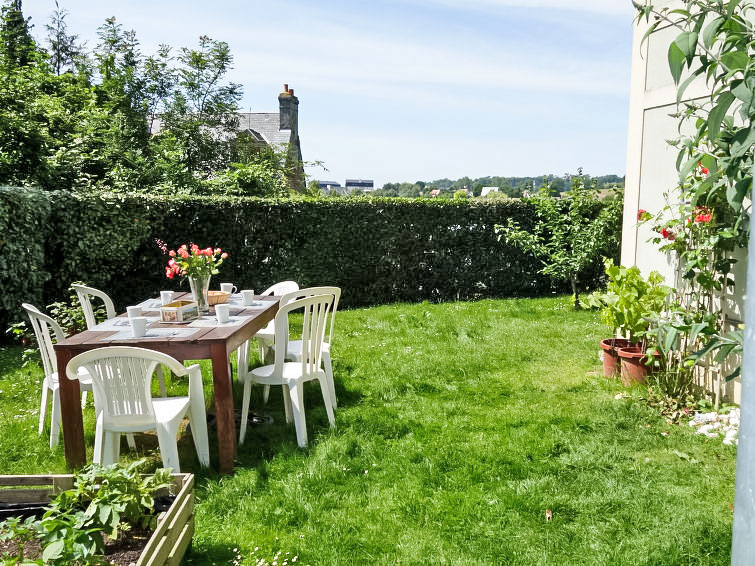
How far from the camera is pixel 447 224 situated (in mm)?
9820

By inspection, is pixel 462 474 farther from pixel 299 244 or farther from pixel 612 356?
pixel 299 244

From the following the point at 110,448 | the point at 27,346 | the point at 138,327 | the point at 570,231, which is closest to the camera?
the point at 110,448

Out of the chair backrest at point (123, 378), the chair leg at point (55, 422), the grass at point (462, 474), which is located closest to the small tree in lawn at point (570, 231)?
the grass at point (462, 474)

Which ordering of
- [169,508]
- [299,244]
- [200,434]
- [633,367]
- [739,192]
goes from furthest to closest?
[299,244] → [633,367] → [200,434] → [169,508] → [739,192]

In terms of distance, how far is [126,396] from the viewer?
129 inches

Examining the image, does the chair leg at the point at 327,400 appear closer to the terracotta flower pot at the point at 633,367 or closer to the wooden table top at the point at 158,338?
the wooden table top at the point at 158,338

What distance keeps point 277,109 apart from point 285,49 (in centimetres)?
1123

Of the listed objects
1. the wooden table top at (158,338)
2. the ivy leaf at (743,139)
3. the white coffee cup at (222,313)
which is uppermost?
the ivy leaf at (743,139)

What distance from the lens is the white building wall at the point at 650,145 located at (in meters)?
4.91

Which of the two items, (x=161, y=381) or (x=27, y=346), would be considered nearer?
(x=161, y=381)

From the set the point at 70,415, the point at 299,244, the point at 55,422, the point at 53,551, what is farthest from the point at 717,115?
the point at 299,244

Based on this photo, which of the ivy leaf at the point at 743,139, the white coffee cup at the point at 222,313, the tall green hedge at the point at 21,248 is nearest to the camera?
the ivy leaf at the point at 743,139

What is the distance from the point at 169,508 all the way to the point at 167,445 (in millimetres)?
800

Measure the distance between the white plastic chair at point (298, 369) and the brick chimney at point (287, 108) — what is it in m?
19.4
